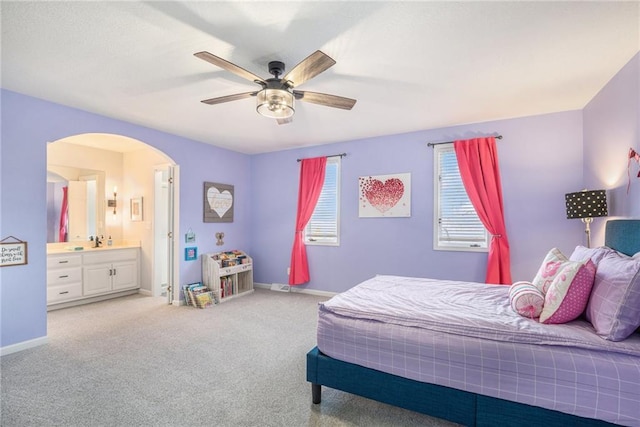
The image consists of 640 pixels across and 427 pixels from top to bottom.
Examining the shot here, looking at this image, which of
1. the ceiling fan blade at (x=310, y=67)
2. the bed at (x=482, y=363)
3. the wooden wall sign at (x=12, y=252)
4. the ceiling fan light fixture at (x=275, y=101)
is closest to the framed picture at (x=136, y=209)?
the wooden wall sign at (x=12, y=252)

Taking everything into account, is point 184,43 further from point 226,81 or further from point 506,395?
point 506,395

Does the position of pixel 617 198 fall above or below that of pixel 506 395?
above

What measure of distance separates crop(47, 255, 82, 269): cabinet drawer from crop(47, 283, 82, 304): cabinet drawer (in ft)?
0.94

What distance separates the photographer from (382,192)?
176 inches

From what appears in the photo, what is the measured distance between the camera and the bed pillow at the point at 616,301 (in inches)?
58.0

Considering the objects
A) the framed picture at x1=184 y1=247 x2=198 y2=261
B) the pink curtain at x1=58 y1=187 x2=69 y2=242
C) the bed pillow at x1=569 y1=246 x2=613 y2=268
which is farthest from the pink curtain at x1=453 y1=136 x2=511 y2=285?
the pink curtain at x1=58 y1=187 x2=69 y2=242

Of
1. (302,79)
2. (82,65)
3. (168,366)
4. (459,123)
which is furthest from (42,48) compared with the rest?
(459,123)

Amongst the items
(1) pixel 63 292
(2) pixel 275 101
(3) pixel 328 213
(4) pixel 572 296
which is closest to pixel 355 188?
(3) pixel 328 213

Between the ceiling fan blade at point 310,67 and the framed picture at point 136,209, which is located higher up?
the ceiling fan blade at point 310,67

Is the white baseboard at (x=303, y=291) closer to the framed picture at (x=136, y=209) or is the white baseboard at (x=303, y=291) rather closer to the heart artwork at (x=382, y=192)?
the heart artwork at (x=382, y=192)

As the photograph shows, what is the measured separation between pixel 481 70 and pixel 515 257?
238 centimetres

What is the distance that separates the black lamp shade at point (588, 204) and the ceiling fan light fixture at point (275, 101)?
2.76 meters

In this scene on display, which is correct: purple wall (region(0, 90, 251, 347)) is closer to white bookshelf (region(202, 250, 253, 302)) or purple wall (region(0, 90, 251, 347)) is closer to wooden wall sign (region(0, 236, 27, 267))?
wooden wall sign (region(0, 236, 27, 267))

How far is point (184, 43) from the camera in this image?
211 centimetres
